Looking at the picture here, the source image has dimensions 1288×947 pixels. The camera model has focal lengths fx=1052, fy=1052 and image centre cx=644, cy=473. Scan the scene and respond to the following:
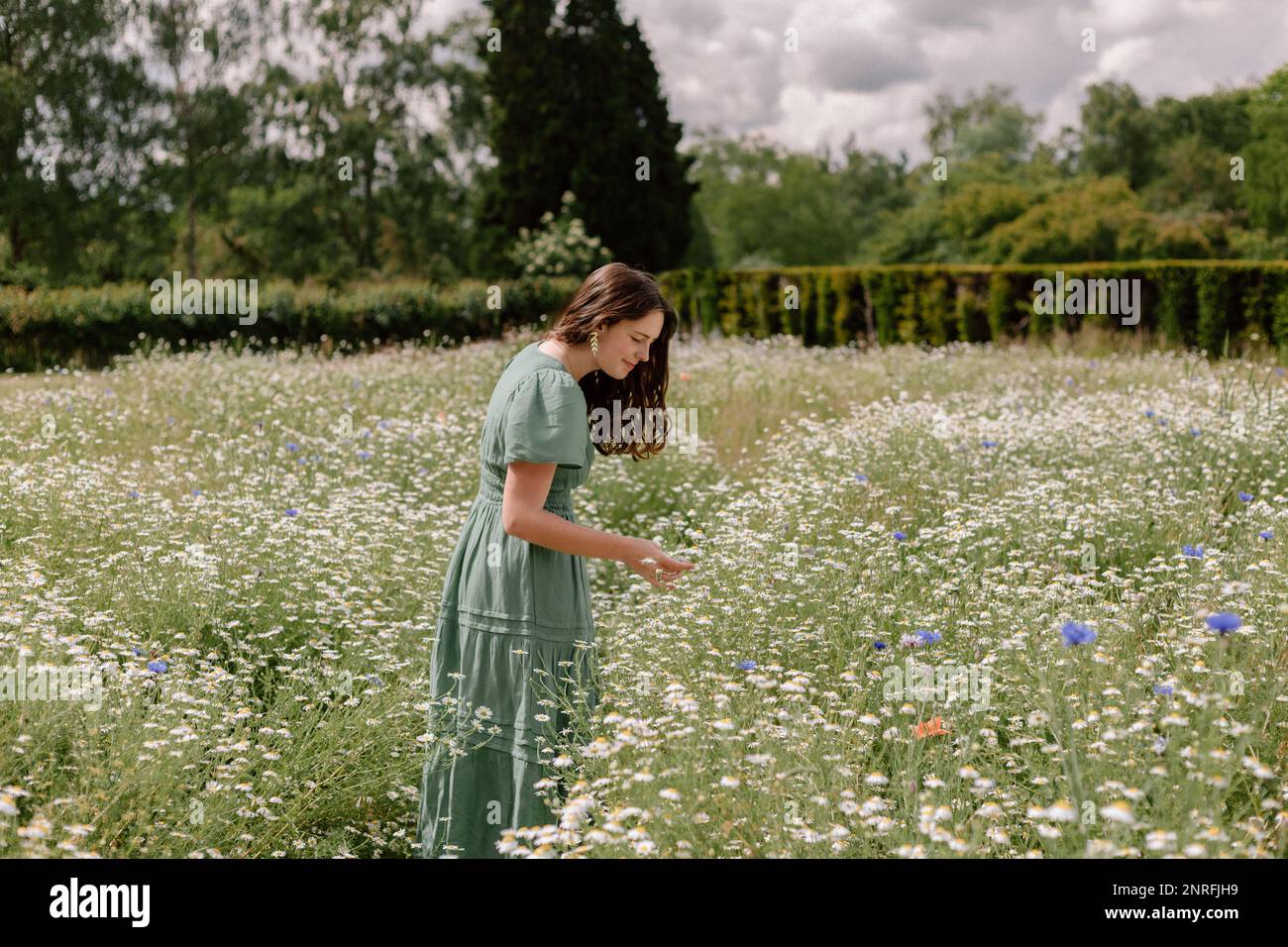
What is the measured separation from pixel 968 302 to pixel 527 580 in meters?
13.7

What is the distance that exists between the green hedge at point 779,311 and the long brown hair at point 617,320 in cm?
1135

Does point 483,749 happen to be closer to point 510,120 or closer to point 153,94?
point 510,120

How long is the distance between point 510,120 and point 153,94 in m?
9.99

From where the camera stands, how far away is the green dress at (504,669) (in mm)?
2752

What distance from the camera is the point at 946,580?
3.98 m

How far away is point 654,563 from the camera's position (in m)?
2.84

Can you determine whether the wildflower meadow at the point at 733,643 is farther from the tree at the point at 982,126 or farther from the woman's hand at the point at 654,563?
the tree at the point at 982,126

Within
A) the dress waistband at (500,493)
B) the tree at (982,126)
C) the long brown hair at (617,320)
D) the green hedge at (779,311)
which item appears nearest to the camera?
the long brown hair at (617,320)

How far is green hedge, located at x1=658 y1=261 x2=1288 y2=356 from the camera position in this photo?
513 inches

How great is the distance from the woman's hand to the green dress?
19 centimetres

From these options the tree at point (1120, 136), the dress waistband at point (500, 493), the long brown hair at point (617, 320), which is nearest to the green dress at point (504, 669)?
the dress waistband at point (500, 493)

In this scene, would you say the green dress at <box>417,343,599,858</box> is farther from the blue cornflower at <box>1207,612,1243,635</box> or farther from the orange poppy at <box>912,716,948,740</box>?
the blue cornflower at <box>1207,612,1243,635</box>
